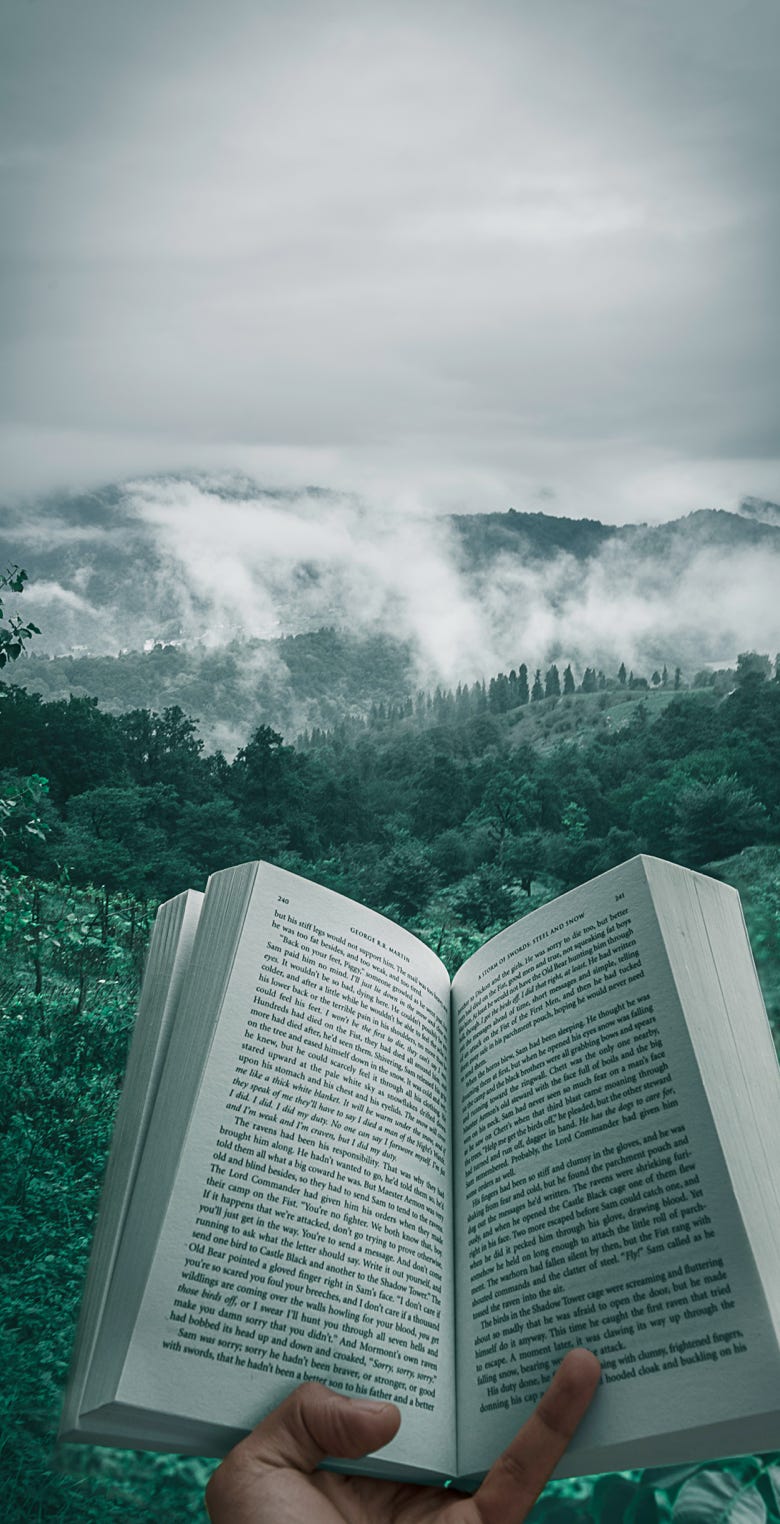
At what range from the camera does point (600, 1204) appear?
1.91 ft

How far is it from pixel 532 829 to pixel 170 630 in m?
1.18

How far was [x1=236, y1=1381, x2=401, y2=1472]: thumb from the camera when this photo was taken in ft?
1.64

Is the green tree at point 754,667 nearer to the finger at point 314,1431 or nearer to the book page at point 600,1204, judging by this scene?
the book page at point 600,1204

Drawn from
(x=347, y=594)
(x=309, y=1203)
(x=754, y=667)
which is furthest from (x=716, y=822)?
(x=309, y=1203)

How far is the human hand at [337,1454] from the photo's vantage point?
49cm

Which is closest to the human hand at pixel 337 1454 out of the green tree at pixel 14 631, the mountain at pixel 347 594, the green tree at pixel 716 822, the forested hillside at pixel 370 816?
the forested hillside at pixel 370 816

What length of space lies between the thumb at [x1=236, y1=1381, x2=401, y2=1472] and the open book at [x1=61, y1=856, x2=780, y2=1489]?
0.05 ft

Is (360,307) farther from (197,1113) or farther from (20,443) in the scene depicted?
(197,1113)

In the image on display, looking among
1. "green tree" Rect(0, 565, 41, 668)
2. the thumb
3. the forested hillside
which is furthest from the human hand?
"green tree" Rect(0, 565, 41, 668)

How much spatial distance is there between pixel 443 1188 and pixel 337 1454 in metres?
0.20

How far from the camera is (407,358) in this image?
88.5 inches

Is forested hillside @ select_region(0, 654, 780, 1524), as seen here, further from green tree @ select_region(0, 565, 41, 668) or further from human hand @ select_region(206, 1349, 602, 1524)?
human hand @ select_region(206, 1349, 602, 1524)

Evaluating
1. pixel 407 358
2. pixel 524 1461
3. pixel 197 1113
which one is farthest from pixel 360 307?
pixel 524 1461

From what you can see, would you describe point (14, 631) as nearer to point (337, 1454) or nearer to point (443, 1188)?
point (443, 1188)
